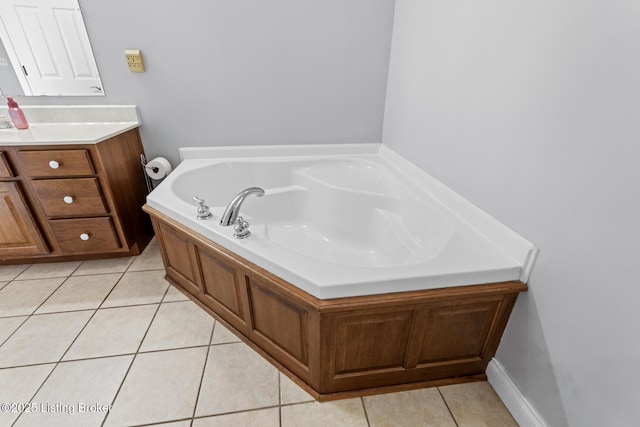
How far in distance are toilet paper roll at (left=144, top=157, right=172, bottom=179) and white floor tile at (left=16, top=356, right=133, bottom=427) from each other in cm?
122

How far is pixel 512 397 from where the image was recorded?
1146mm

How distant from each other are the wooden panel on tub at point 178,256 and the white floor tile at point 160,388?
374mm

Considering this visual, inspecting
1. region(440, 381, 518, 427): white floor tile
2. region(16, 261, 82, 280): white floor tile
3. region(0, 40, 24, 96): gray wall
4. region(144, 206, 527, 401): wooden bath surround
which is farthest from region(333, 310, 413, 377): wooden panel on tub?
region(0, 40, 24, 96): gray wall

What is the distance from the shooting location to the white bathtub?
1061mm

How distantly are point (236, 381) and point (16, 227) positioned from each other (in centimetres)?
175

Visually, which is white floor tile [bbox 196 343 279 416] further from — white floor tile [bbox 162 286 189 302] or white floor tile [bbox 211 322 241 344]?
white floor tile [bbox 162 286 189 302]

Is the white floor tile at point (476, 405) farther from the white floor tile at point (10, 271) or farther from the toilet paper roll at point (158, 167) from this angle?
the white floor tile at point (10, 271)

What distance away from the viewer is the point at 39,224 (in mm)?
1849

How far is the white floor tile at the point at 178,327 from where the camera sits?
4.72 feet

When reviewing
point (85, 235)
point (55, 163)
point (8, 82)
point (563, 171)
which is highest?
point (8, 82)

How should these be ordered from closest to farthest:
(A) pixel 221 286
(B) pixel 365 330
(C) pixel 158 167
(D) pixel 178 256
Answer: (B) pixel 365 330 → (A) pixel 221 286 → (D) pixel 178 256 → (C) pixel 158 167

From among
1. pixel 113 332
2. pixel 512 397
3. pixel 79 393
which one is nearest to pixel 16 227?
pixel 113 332

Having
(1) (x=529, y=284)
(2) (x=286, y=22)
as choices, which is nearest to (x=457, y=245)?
(1) (x=529, y=284)

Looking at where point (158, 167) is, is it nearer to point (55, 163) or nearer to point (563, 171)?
point (55, 163)
